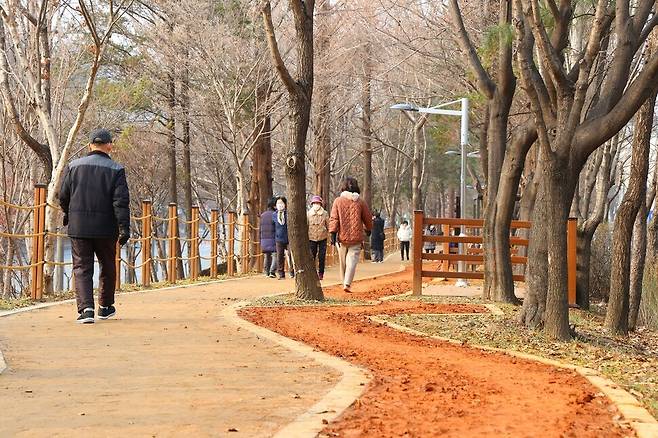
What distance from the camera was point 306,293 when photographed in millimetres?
13383

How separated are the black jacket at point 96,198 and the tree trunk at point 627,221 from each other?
6.35 m

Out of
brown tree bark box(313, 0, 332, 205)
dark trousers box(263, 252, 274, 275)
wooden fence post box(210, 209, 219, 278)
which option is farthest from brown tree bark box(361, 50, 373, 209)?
dark trousers box(263, 252, 274, 275)

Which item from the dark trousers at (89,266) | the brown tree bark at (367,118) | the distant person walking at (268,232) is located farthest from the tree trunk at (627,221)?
the brown tree bark at (367,118)

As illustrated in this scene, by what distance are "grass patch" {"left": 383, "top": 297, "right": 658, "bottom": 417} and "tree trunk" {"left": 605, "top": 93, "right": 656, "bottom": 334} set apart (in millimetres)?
288

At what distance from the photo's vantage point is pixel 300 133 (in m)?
13.1

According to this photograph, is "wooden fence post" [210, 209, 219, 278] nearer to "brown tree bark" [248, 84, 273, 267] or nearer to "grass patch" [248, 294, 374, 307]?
"brown tree bark" [248, 84, 273, 267]

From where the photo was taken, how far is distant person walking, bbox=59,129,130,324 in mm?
9703

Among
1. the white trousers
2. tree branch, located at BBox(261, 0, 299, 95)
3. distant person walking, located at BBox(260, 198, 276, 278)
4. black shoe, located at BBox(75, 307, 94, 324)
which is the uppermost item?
tree branch, located at BBox(261, 0, 299, 95)

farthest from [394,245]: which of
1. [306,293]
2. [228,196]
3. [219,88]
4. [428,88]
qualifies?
[306,293]

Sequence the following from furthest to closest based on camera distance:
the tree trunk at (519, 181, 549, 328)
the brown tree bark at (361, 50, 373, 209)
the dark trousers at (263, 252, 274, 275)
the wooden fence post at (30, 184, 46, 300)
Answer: the brown tree bark at (361, 50, 373, 209) < the dark trousers at (263, 252, 274, 275) < the wooden fence post at (30, 184, 46, 300) < the tree trunk at (519, 181, 549, 328)

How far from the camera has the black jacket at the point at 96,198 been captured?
31.8 feet

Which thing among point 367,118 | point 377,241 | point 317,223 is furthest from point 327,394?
point 367,118

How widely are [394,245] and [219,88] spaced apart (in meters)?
30.3

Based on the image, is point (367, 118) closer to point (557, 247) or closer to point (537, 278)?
point (537, 278)
